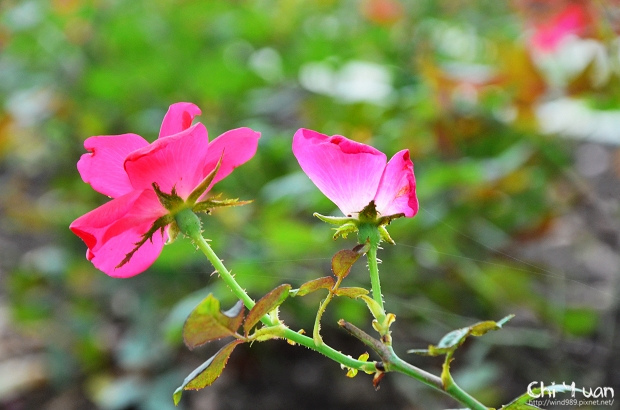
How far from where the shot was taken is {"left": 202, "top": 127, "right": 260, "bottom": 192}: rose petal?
A: 1.00 feet

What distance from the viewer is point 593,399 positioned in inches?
21.0

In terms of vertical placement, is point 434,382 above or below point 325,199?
above

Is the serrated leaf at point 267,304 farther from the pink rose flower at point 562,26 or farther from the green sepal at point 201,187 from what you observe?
the pink rose flower at point 562,26

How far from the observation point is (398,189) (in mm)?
295

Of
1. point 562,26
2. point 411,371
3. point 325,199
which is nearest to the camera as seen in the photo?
point 411,371

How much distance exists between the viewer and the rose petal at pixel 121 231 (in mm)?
277

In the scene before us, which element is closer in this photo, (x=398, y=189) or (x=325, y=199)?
(x=398, y=189)

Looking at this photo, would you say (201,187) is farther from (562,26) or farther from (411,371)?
(562,26)

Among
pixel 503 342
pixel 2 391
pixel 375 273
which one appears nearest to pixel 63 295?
pixel 2 391

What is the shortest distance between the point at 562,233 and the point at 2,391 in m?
1.09

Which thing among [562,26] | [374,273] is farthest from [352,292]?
[562,26]

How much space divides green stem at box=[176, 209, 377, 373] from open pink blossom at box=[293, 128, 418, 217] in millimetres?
55

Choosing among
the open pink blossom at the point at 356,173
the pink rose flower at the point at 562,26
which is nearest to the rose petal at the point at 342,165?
the open pink blossom at the point at 356,173

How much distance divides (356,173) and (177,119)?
8 cm
